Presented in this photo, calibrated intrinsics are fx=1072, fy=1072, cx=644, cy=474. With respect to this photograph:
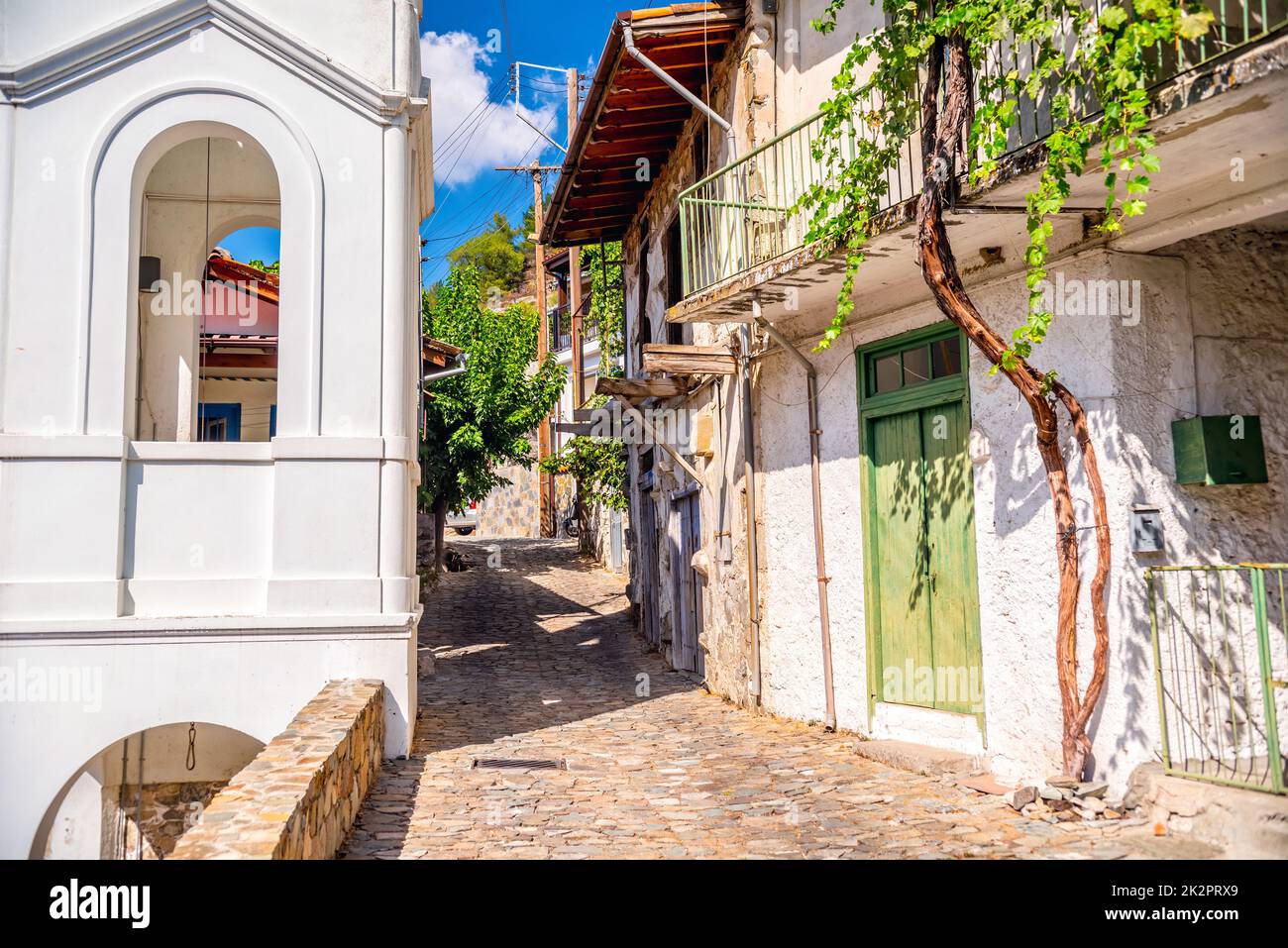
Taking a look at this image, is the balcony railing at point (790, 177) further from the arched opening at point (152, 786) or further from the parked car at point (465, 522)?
the parked car at point (465, 522)

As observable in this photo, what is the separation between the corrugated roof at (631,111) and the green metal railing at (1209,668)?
6.89 metres

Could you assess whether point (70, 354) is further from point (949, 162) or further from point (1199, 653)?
point (1199, 653)

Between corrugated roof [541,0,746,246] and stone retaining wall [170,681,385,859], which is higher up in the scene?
corrugated roof [541,0,746,246]

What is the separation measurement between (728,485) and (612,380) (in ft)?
6.25

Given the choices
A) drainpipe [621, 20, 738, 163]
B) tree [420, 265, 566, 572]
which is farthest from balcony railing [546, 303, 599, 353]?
drainpipe [621, 20, 738, 163]

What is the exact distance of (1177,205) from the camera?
5.64 metres

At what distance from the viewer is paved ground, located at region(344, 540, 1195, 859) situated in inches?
211

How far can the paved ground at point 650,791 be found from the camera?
536cm

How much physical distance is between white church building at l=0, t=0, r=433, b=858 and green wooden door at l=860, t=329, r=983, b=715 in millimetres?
3470

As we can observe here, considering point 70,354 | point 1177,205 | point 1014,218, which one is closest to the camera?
point 1177,205

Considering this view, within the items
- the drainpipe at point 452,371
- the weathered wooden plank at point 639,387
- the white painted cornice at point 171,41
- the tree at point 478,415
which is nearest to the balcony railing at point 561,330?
the tree at point 478,415

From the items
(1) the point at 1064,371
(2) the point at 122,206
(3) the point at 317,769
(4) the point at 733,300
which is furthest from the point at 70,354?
(1) the point at 1064,371

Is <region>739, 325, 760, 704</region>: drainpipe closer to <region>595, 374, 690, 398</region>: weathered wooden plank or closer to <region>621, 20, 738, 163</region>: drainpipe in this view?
<region>621, 20, 738, 163</region>: drainpipe
